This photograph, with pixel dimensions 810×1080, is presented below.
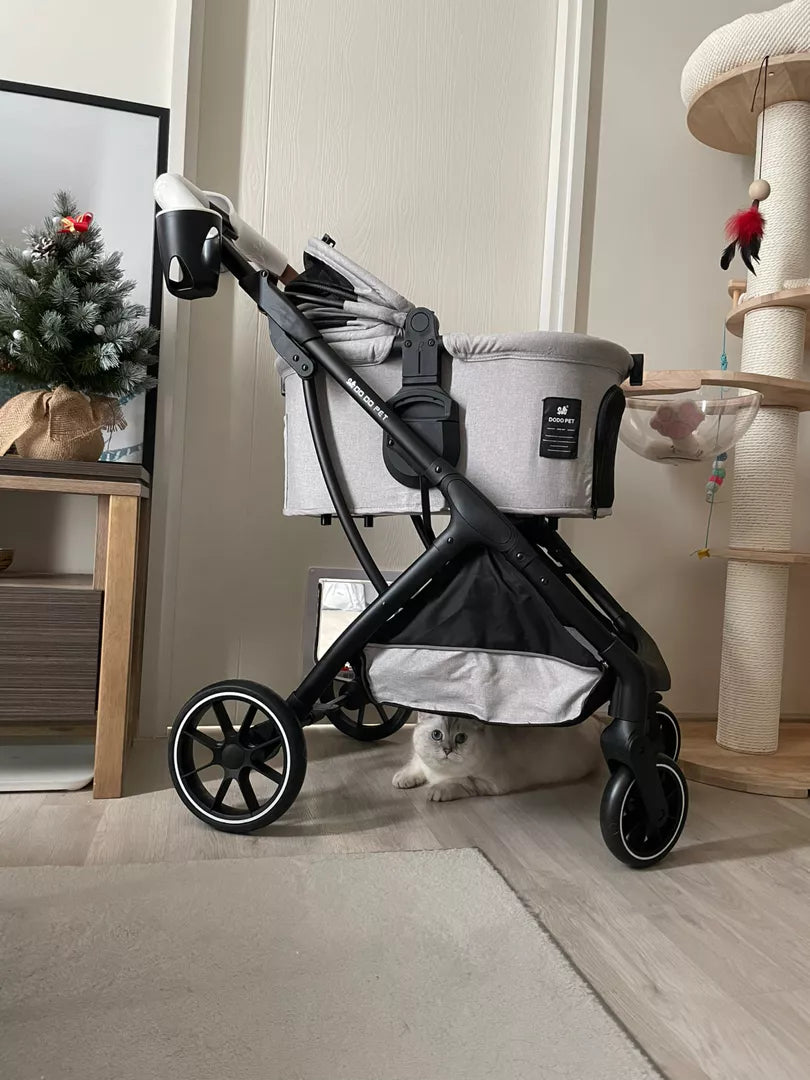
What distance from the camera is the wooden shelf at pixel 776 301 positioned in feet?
6.44

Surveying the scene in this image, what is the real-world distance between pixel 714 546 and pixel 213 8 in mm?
1879

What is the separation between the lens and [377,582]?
5.20 ft

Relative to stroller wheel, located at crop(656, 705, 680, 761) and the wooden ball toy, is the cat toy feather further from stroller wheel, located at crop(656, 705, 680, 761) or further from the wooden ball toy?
stroller wheel, located at crop(656, 705, 680, 761)

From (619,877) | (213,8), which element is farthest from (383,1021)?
(213,8)

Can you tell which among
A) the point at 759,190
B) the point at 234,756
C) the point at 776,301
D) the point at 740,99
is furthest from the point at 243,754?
the point at 740,99

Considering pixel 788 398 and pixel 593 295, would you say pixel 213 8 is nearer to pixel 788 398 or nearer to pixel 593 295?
pixel 593 295

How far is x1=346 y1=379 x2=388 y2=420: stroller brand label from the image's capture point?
1438 mm

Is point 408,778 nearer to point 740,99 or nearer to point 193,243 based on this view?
point 193,243

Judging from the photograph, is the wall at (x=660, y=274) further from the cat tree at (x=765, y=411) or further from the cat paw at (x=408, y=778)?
the cat paw at (x=408, y=778)

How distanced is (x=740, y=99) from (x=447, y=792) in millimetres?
1742

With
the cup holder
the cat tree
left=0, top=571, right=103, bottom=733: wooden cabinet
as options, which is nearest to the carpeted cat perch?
the cat tree

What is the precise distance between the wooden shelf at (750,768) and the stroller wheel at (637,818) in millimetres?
484

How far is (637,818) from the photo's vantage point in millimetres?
1429

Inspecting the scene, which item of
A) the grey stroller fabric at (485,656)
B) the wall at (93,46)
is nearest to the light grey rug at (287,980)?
the grey stroller fabric at (485,656)
